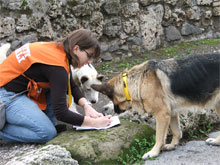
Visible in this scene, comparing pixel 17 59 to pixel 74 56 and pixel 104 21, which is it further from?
pixel 104 21

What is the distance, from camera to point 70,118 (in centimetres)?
317

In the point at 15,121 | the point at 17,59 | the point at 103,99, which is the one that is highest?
the point at 17,59

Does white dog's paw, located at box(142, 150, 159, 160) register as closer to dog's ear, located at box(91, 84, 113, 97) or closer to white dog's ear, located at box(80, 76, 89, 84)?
dog's ear, located at box(91, 84, 113, 97)

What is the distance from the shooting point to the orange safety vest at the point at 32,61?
308cm

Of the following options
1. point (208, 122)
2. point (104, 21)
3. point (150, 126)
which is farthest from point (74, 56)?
point (104, 21)

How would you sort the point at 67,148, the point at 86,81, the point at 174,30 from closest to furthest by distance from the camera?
the point at 67,148 < the point at 86,81 < the point at 174,30

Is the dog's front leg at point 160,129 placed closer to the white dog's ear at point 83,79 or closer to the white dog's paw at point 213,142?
the white dog's paw at point 213,142

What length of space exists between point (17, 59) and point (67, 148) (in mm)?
1224

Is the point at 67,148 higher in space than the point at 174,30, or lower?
lower

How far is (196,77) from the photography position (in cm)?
303

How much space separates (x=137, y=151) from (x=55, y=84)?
4.03 ft

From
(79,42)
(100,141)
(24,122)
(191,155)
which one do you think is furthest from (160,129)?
(24,122)

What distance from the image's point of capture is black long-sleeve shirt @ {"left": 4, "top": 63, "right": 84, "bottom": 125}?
9.97 ft

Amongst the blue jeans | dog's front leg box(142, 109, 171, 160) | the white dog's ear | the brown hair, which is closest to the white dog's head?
the white dog's ear
